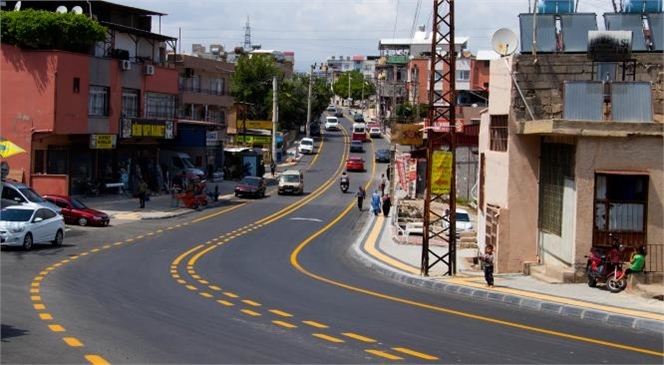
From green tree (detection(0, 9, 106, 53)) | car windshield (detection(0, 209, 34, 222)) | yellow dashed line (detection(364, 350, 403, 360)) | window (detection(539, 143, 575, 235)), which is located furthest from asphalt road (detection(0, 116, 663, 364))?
green tree (detection(0, 9, 106, 53))

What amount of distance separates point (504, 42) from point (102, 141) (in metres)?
Answer: 34.8

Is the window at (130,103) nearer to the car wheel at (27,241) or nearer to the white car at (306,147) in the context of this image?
the car wheel at (27,241)

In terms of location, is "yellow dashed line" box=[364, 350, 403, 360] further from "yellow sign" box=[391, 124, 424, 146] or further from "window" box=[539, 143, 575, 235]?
"yellow sign" box=[391, 124, 424, 146]

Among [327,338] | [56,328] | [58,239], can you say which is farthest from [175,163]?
[327,338]

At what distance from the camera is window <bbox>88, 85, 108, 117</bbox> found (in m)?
58.8

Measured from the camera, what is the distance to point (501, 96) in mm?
32094

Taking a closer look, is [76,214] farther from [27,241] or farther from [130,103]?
[130,103]

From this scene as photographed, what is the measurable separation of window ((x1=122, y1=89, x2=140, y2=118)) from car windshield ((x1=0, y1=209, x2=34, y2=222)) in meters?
28.6

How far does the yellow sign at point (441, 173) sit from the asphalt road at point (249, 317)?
3.81m

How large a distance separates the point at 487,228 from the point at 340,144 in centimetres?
9239

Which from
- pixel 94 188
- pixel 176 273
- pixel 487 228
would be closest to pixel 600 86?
pixel 487 228

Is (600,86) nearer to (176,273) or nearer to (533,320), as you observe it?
(533,320)

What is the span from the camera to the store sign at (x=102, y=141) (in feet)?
192

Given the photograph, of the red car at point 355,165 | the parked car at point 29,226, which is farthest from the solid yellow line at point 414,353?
the red car at point 355,165
